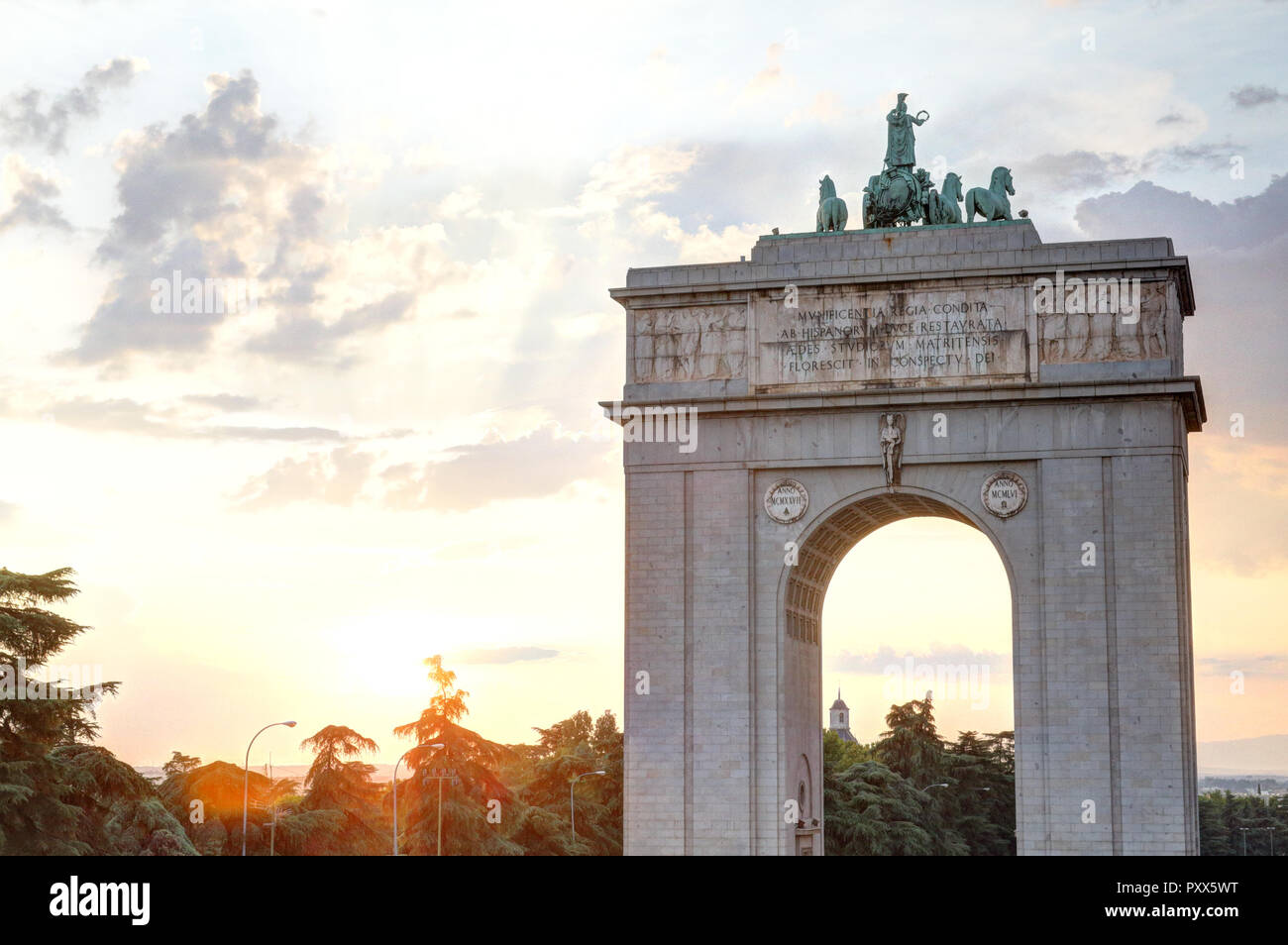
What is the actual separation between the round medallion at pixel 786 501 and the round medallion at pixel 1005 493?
15.5 feet

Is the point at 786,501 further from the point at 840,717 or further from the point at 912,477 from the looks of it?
the point at 840,717

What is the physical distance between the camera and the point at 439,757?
7238cm

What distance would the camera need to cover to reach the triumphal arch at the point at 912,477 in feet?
148

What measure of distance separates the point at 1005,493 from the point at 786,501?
18.9 ft

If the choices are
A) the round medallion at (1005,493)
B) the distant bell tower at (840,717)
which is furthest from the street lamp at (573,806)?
the distant bell tower at (840,717)

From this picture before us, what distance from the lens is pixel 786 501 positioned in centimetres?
4809

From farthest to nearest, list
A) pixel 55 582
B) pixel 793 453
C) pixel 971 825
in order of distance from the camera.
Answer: pixel 971 825
pixel 55 582
pixel 793 453

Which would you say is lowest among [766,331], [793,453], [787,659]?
[787,659]

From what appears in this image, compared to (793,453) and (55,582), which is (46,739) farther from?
(793,453)

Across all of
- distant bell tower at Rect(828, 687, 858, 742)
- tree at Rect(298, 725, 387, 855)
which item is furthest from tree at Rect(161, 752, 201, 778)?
distant bell tower at Rect(828, 687, 858, 742)

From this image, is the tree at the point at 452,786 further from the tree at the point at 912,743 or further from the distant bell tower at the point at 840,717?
the distant bell tower at the point at 840,717

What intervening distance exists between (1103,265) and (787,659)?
13294 mm
